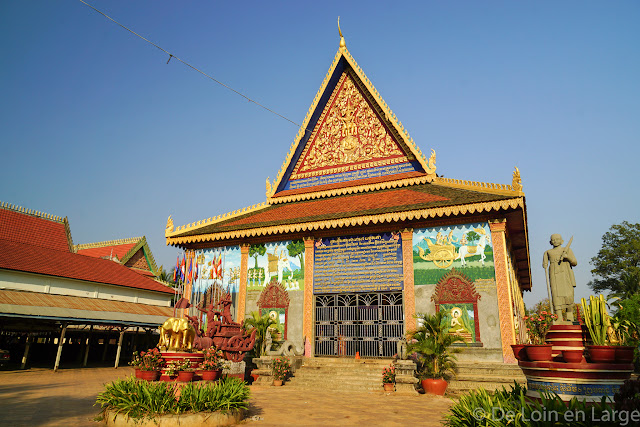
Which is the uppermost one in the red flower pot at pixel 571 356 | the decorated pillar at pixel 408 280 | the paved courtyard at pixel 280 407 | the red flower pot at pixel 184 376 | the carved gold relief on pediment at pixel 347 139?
the carved gold relief on pediment at pixel 347 139

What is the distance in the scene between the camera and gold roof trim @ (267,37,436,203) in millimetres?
18312

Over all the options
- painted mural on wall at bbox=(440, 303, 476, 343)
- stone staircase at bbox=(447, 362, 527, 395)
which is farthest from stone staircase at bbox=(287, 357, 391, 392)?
painted mural on wall at bbox=(440, 303, 476, 343)

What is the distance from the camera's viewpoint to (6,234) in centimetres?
2375

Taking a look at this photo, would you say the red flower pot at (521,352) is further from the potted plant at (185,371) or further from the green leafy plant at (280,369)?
the green leafy plant at (280,369)

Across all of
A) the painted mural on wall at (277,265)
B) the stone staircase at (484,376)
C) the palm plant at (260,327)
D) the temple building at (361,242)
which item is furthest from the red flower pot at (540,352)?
the painted mural on wall at (277,265)

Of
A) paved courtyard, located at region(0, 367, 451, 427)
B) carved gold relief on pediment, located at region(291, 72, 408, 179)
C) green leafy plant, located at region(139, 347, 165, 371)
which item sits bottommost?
paved courtyard, located at region(0, 367, 451, 427)

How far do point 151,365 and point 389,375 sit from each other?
682 cm

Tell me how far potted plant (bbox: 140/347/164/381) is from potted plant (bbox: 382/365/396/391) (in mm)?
6473

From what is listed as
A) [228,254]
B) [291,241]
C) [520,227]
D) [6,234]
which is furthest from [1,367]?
[520,227]

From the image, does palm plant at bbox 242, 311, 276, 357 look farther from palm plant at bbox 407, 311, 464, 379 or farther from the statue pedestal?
palm plant at bbox 407, 311, 464, 379

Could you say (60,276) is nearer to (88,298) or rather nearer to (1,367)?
(88,298)

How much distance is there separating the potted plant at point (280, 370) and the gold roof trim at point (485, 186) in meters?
9.47

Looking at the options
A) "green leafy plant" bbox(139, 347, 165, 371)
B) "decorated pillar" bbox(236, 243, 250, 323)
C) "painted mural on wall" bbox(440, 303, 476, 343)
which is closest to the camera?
"green leafy plant" bbox(139, 347, 165, 371)

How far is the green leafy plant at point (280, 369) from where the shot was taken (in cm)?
1388
